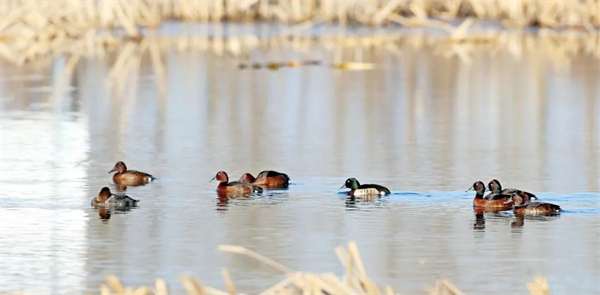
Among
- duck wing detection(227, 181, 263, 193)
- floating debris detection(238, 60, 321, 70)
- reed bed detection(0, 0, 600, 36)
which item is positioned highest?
reed bed detection(0, 0, 600, 36)

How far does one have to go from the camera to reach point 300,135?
1888cm

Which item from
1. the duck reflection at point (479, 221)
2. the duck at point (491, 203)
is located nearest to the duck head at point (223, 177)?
the duck at point (491, 203)

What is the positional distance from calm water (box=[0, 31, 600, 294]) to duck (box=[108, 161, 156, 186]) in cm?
12

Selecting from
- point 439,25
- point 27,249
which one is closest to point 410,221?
point 27,249

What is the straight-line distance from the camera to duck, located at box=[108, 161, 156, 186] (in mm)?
14492

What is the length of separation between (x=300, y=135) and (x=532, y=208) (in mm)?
6421

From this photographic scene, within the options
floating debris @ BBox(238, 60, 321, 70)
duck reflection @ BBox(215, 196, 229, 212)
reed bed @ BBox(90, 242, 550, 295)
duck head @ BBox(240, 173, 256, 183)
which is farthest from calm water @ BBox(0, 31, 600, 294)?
reed bed @ BBox(90, 242, 550, 295)

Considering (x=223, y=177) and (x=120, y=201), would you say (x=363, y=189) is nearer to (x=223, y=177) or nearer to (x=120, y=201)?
(x=223, y=177)

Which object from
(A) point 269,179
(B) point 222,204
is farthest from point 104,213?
(A) point 269,179

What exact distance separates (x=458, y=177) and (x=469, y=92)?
32.5ft

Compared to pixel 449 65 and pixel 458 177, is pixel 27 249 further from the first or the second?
pixel 449 65

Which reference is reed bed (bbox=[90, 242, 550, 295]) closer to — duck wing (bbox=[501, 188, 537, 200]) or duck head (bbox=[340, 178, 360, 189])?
duck wing (bbox=[501, 188, 537, 200])

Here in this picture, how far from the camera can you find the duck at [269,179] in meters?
14.1

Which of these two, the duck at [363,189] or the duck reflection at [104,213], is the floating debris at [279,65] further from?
the duck reflection at [104,213]
